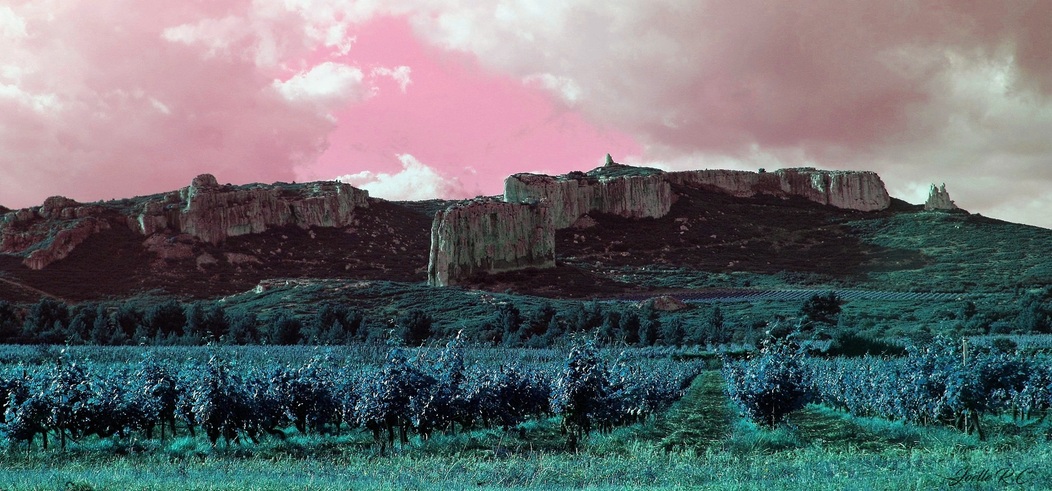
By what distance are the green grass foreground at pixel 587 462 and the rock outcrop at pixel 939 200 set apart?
11988 centimetres

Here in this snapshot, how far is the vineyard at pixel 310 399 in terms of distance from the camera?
66.6 feet

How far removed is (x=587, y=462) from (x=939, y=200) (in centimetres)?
13346

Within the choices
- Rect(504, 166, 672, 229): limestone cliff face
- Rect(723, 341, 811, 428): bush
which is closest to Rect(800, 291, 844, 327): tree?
Rect(723, 341, 811, 428): bush

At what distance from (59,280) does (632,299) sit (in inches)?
2411

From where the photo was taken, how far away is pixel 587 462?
17.0 m

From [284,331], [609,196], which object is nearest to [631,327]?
[284,331]

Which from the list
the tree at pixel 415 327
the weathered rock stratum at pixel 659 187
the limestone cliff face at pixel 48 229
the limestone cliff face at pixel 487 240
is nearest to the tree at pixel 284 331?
the tree at pixel 415 327

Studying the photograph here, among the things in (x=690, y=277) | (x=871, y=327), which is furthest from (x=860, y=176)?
(x=871, y=327)

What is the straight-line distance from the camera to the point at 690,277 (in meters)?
105

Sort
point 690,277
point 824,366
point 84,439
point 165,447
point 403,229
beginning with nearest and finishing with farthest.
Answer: point 165,447
point 84,439
point 824,366
point 690,277
point 403,229

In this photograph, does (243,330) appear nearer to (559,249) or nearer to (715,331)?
(715,331)

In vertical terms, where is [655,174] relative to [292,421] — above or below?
above

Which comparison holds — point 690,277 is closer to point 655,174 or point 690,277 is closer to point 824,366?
point 655,174

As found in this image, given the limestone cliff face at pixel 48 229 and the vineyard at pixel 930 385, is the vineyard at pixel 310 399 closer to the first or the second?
the vineyard at pixel 930 385
